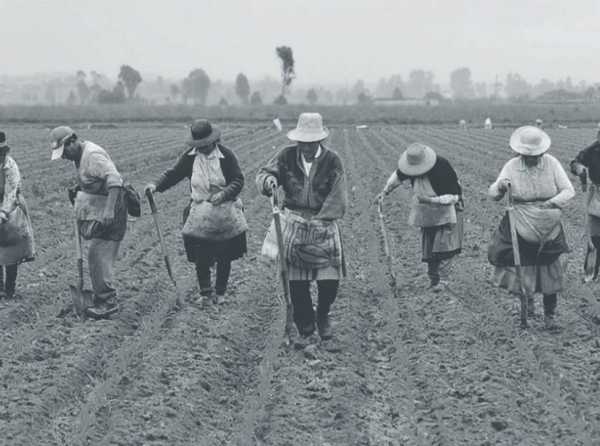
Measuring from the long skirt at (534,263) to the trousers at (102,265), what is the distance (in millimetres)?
3074

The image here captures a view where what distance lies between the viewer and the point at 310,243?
20.2 ft

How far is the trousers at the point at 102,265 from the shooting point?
23.3ft

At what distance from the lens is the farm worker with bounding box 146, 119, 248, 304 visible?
7.29 metres

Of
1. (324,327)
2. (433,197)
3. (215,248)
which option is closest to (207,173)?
(215,248)

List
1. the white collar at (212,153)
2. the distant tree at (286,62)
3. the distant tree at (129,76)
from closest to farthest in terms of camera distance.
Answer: the white collar at (212,153) → the distant tree at (286,62) → the distant tree at (129,76)

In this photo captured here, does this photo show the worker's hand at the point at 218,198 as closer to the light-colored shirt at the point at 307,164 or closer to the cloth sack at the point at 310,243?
the cloth sack at the point at 310,243

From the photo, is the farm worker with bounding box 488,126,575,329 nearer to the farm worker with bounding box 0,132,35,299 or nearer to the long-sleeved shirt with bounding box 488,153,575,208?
the long-sleeved shirt with bounding box 488,153,575,208

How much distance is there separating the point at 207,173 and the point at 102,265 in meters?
1.13

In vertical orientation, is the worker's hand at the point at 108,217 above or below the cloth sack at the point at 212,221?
above

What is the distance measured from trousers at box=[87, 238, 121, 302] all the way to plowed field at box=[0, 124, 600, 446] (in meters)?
0.27

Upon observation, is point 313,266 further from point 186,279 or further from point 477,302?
point 186,279

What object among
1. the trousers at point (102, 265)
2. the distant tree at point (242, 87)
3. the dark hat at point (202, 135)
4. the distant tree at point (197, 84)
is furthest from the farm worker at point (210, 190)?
the distant tree at point (197, 84)

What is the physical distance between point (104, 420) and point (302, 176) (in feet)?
7.10

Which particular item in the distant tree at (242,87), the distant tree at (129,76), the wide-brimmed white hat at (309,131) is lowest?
the distant tree at (242,87)
